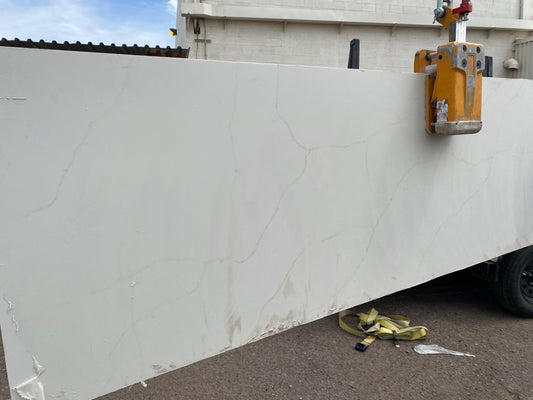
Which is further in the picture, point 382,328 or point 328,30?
point 328,30

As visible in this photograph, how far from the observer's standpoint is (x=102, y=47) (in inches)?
231

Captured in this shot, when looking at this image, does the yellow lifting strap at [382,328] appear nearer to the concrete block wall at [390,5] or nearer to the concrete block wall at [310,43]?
the concrete block wall at [310,43]

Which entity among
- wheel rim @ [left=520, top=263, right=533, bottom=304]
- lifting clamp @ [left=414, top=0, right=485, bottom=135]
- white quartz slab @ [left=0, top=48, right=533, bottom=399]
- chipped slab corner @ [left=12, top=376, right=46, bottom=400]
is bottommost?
wheel rim @ [left=520, top=263, right=533, bottom=304]

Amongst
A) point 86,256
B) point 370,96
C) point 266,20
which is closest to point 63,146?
point 86,256

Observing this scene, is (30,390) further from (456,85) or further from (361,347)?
(361,347)

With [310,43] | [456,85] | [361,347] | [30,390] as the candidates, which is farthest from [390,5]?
[30,390]

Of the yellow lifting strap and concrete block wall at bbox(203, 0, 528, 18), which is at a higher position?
concrete block wall at bbox(203, 0, 528, 18)

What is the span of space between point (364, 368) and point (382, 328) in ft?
1.79

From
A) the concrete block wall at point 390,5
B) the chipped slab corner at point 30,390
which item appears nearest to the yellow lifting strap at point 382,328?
the chipped slab corner at point 30,390

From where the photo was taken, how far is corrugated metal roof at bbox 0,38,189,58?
17.2 feet

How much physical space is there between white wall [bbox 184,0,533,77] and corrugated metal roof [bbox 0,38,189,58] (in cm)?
267

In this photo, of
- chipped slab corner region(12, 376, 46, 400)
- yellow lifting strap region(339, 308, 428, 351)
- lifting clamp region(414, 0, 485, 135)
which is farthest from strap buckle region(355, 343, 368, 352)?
chipped slab corner region(12, 376, 46, 400)

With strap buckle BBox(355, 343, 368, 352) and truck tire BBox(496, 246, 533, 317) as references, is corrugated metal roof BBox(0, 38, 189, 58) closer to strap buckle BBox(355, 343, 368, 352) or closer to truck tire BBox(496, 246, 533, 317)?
strap buckle BBox(355, 343, 368, 352)

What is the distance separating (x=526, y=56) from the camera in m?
9.21
